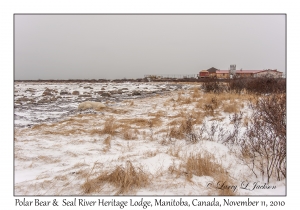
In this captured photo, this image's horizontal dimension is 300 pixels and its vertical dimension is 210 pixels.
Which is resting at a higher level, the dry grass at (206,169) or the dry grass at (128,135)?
the dry grass at (128,135)

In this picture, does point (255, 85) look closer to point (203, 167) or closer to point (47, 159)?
point (203, 167)

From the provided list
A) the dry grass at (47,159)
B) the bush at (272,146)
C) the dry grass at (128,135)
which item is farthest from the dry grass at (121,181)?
the dry grass at (128,135)

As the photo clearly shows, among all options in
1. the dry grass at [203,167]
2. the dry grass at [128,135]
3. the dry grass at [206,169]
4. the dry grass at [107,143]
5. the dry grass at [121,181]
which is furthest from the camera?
the dry grass at [128,135]

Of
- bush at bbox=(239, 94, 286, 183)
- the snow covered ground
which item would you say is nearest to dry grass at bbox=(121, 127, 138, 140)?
the snow covered ground

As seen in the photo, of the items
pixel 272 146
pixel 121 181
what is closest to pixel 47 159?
pixel 121 181

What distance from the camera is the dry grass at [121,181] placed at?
112 inches

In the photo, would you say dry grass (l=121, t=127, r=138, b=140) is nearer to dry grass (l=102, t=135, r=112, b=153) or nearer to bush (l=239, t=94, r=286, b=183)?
dry grass (l=102, t=135, r=112, b=153)

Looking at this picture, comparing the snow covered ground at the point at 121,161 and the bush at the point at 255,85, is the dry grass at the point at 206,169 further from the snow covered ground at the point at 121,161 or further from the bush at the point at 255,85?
the bush at the point at 255,85

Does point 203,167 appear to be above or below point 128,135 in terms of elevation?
below

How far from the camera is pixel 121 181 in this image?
295 centimetres

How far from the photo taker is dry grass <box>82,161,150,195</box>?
2.84 metres

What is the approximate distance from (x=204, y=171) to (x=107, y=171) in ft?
5.30

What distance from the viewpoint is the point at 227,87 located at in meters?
15.8

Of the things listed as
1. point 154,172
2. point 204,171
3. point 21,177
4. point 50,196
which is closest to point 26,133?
point 21,177
